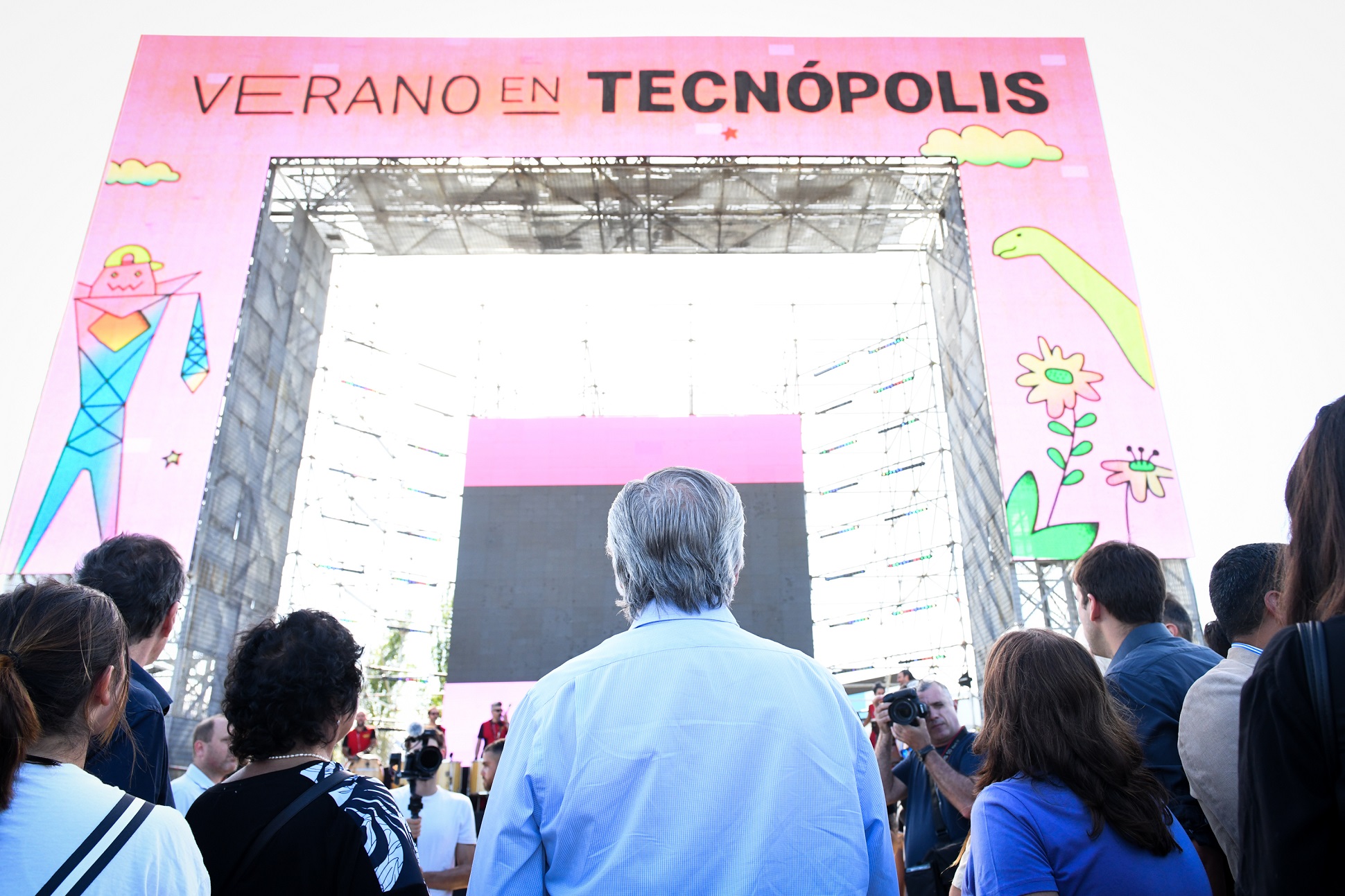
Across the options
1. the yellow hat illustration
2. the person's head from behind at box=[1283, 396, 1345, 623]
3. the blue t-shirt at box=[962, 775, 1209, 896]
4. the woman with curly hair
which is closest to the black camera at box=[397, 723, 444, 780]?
the woman with curly hair

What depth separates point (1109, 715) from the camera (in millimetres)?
1428

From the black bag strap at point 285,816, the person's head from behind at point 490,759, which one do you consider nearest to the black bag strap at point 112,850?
the black bag strap at point 285,816

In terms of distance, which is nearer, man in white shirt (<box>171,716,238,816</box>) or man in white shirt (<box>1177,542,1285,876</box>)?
man in white shirt (<box>1177,542,1285,876</box>)

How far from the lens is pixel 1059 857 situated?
1330 millimetres

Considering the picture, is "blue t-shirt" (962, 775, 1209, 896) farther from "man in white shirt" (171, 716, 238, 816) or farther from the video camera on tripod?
"man in white shirt" (171, 716, 238, 816)

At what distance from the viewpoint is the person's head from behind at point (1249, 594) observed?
163 centimetres

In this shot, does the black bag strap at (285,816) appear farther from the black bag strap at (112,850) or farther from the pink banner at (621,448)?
the pink banner at (621,448)

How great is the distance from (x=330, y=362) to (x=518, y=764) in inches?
558

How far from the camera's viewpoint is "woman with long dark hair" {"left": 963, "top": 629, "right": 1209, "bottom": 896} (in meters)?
1.32

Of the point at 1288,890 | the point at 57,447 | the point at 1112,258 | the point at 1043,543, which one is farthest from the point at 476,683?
the point at 1288,890

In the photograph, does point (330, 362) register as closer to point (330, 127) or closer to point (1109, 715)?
point (330, 127)

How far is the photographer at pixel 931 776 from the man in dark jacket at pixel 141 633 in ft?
5.37

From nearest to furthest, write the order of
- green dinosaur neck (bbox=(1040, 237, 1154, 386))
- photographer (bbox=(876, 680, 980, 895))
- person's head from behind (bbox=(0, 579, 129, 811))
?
person's head from behind (bbox=(0, 579, 129, 811)) → photographer (bbox=(876, 680, 980, 895)) → green dinosaur neck (bbox=(1040, 237, 1154, 386))

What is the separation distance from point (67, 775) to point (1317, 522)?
1441 mm
